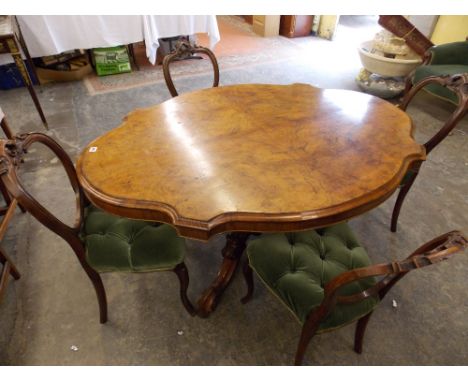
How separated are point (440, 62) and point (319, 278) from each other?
112 inches

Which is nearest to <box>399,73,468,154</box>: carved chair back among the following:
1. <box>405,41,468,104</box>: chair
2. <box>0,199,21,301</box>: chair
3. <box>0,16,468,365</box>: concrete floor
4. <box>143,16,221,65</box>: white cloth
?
<box>0,16,468,365</box>: concrete floor

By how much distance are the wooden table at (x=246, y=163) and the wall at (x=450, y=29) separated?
253 cm

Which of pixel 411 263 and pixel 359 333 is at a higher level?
pixel 411 263

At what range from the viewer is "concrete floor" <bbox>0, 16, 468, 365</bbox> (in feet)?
A: 4.11

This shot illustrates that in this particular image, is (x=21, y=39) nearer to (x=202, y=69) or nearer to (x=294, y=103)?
(x=202, y=69)

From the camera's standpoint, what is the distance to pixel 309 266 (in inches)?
41.1

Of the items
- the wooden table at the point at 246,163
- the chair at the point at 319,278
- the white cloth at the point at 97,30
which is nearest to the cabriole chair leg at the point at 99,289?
the wooden table at the point at 246,163

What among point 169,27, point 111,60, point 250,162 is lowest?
point 111,60

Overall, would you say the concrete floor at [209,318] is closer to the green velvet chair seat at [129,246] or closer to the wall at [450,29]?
the green velvet chair seat at [129,246]

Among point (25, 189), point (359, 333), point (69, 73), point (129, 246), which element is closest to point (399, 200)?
point (359, 333)

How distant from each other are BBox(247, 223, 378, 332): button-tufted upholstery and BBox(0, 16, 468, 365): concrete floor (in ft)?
1.33

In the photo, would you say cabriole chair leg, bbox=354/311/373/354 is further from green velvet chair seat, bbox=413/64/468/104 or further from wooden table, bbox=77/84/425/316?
green velvet chair seat, bbox=413/64/468/104

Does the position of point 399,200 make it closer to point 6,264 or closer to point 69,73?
point 6,264
